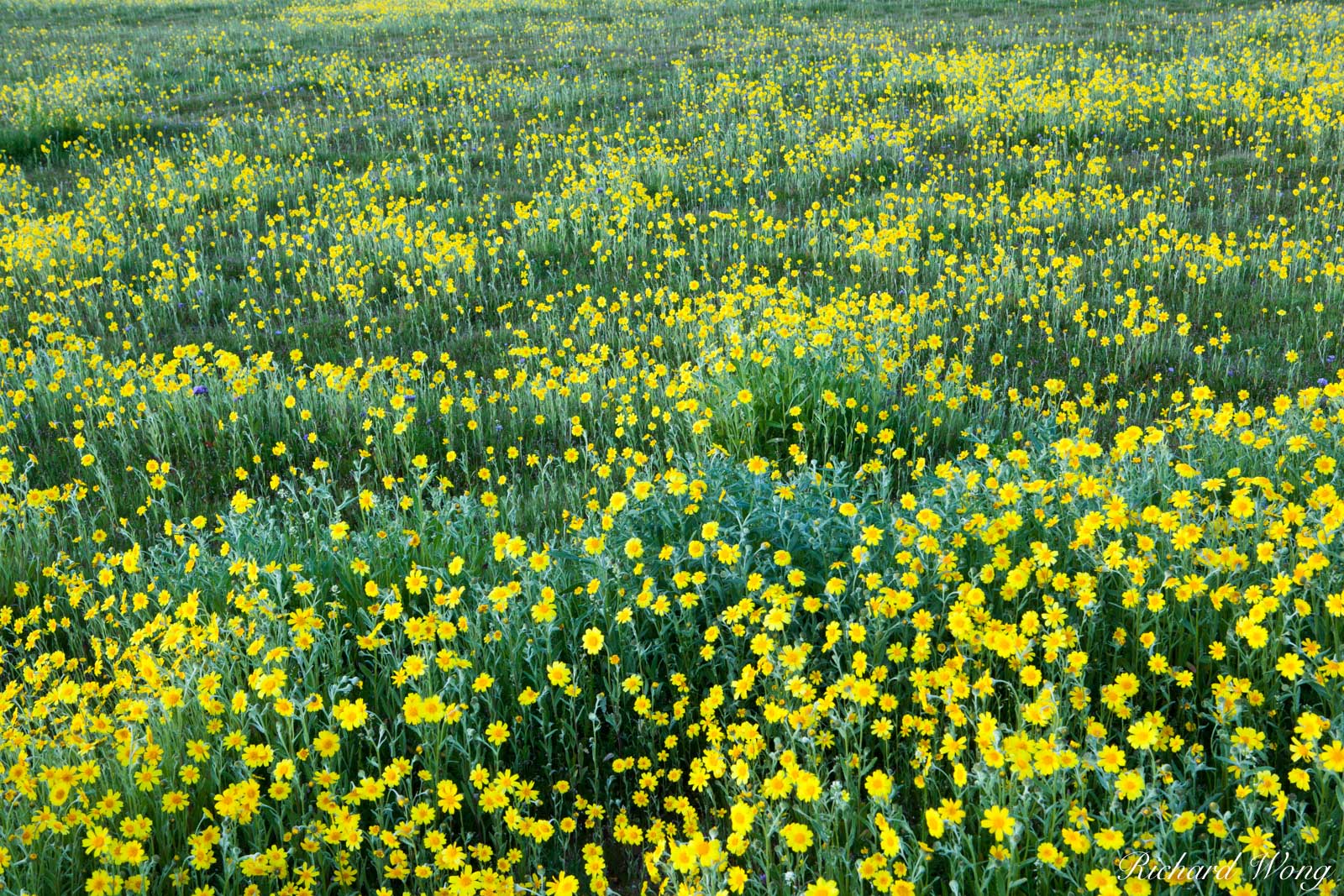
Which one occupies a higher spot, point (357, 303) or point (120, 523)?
point (357, 303)

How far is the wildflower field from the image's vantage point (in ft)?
8.11

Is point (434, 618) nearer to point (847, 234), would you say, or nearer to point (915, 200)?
point (847, 234)

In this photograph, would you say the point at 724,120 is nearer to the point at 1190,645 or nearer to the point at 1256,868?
the point at 1190,645

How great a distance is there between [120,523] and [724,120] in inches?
380

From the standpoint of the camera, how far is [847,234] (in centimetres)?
820

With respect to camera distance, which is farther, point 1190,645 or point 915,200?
point 915,200

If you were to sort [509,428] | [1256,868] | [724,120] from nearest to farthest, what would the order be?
1. [1256,868]
2. [509,428]
3. [724,120]

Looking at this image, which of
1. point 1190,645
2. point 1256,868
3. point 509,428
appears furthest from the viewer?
point 509,428

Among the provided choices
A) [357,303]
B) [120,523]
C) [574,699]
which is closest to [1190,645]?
[574,699]

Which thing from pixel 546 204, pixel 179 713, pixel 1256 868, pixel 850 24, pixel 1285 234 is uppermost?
pixel 850 24

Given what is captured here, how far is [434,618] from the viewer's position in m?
2.95

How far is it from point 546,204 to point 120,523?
5219 millimetres

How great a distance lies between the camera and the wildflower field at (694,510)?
2.47m

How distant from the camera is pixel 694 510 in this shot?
3.41 m
